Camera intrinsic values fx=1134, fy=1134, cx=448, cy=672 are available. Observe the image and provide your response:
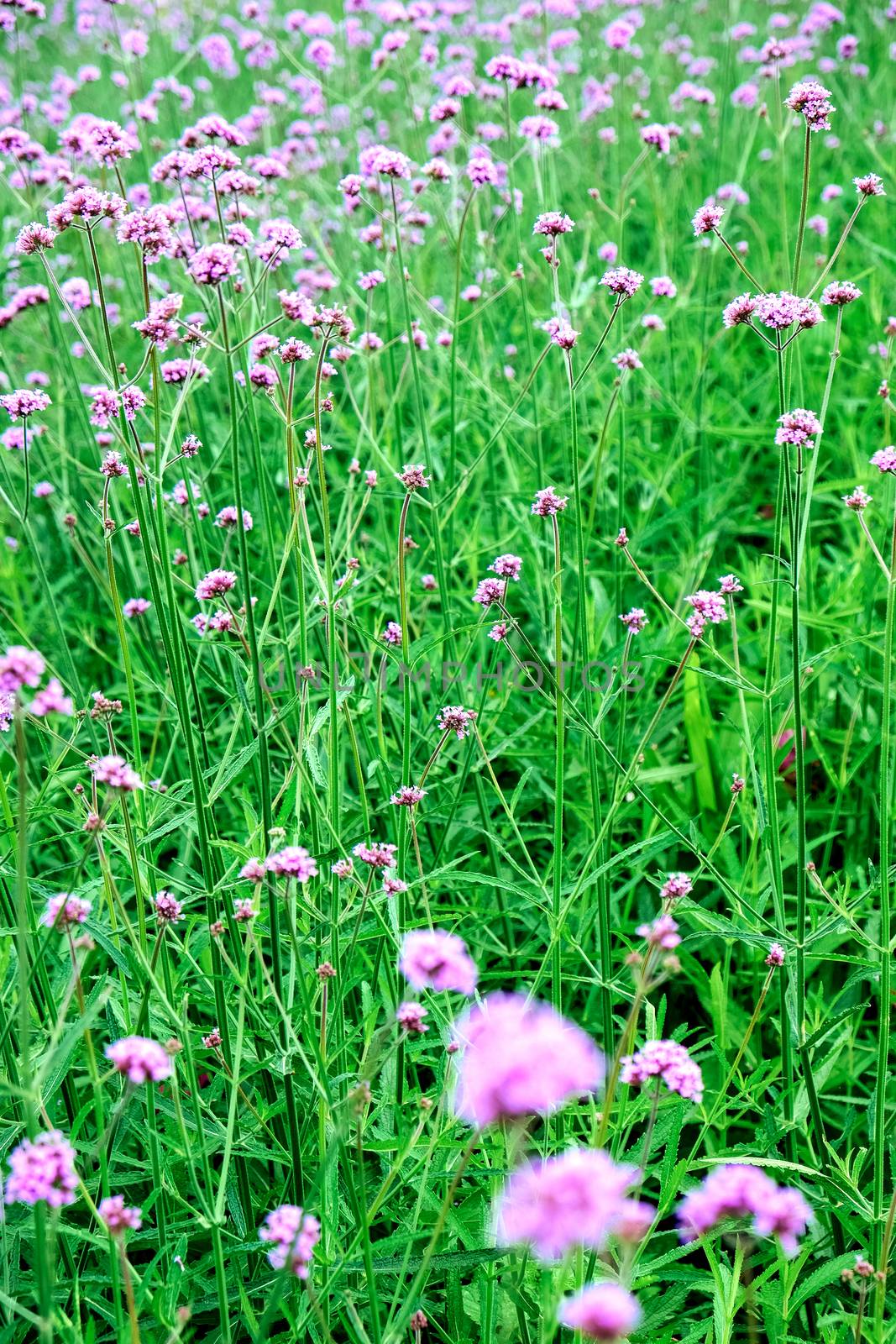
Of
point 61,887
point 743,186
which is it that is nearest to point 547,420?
point 61,887

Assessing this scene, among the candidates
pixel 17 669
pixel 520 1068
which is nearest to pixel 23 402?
pixel 17 669

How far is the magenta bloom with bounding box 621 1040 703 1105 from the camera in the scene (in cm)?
132

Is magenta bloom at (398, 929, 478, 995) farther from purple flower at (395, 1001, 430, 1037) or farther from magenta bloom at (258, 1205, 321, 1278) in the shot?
magenta bloom at (258, 1205, 321, 1278)

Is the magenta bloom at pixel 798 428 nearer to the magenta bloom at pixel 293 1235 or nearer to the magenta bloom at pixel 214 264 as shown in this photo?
the magenta bloom at pixel 214 264

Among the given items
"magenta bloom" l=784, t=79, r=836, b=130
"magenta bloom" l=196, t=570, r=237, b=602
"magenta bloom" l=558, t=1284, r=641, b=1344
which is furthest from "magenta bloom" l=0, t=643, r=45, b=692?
"magenta bloom" l=784, t=79, r=836, b=130

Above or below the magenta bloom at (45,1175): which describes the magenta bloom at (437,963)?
above

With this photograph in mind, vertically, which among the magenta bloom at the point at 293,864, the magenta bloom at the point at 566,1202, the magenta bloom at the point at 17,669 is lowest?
→ the magenta bloom at the point at 293,864

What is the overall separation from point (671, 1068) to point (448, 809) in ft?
3.77

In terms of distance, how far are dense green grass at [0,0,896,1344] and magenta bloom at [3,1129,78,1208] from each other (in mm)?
Answer: 41

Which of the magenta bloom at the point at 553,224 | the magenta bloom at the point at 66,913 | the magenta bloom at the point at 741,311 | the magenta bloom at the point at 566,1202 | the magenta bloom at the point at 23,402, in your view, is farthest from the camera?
the magenta bloom at the point at 553,224

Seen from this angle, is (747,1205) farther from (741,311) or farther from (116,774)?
(741,311)

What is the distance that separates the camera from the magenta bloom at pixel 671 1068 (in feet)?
4.32

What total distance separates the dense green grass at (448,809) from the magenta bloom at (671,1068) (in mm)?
57

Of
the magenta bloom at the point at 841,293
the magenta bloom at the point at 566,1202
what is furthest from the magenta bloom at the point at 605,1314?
the magenta bloom at the point at 841,293
